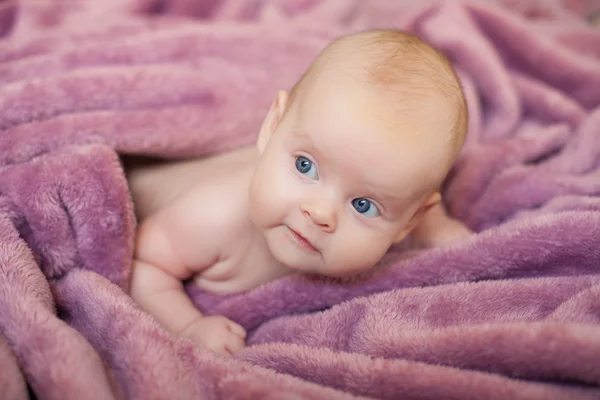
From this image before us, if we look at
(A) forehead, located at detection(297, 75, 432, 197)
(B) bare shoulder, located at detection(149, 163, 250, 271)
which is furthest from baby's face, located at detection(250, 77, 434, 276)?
(B) bare shoulder, located at detection(149, 163, 250, 271)

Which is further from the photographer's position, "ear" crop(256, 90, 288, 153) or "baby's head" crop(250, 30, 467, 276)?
"ear" crop(256, 90, 288, 153)

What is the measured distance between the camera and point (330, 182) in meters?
0.73

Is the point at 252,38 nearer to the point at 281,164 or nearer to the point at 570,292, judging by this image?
the point at 281,164

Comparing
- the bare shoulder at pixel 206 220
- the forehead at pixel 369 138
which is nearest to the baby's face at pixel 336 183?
the forehead at pixel 369 138

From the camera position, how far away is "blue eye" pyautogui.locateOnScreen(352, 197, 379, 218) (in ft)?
2.44

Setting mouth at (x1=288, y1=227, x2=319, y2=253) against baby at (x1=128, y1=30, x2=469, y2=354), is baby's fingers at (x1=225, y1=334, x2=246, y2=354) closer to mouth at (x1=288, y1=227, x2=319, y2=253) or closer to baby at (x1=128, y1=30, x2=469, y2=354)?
baby at (x1=128, y1=30, x2=469, y2=354)

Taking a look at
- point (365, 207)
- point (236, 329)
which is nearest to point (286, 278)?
point (236, 329)

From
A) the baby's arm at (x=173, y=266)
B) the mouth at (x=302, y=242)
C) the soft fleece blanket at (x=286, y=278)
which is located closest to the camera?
the soft fleece blanket at (x=286, y=278)

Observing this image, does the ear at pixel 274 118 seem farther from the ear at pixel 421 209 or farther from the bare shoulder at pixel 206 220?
the ear at pixel 421 209

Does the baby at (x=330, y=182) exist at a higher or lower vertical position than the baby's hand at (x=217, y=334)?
higher

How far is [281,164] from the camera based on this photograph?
0.77 metres

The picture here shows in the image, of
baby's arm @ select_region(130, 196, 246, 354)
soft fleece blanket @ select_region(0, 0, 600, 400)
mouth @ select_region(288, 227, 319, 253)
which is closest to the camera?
soft fleece blanket @ select_region(0, 0, 600, 400)

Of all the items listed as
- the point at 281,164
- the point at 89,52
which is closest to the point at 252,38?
the point at 89,52

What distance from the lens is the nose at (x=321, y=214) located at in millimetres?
718
